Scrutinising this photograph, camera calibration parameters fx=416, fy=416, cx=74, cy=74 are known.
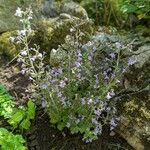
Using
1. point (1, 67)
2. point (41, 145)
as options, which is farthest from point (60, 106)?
point (1, 67)

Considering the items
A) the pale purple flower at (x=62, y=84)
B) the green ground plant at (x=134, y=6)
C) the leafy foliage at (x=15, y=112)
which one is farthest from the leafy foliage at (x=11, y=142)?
the green ground plant at (x=134, y=6)

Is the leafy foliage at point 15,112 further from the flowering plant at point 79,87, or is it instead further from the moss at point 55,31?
the moss at point 55,31

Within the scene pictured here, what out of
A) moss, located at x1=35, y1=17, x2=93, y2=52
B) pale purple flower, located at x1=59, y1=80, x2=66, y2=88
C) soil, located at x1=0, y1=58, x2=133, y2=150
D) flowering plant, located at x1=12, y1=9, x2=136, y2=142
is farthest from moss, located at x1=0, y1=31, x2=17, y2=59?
pale purple flower, located at x1=59, y1=80, x2=66, y2=88

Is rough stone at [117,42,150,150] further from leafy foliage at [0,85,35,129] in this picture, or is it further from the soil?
leafy foliage at [0,85,35,129]

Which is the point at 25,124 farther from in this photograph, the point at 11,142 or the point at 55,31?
the point at 55,31

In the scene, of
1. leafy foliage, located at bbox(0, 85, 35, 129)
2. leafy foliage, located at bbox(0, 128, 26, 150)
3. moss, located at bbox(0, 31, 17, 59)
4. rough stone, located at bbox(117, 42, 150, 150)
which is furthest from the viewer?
moss, located at bbox(0, 31, 17, 59)

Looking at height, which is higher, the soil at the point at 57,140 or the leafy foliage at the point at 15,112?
the leafy foliage at the point at 15,112

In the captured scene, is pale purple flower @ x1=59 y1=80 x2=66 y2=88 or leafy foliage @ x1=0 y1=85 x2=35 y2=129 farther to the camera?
leafy foliage @ x1=0 y1=85 x2=35 y2=129
